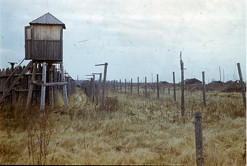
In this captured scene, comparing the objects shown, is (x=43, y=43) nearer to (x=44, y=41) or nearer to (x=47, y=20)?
(x=44, y=41)

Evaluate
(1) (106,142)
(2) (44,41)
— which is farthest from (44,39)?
(1) (106,142)

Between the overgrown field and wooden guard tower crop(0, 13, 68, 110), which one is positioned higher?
wooden guard tower crop(0, 13, 68, 110)

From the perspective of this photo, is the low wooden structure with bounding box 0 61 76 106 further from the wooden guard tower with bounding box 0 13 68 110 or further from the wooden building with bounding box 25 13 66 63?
the wooden building with bounding box 25 13 66 63

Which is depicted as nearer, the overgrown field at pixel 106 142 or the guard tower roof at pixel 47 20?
the overgrown field at pixel 106 142

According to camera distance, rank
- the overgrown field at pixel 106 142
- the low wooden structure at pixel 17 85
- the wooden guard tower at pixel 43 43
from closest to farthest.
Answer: the overgrown field at pixel 106 142, the low wooden structure at pixel 17 85, the wooden guard tower at pixel 43 43

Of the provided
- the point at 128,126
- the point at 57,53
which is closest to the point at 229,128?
the point at 128,126

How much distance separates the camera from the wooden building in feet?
42.9

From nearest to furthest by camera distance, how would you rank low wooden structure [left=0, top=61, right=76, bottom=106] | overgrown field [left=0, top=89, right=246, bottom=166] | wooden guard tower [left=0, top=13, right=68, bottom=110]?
overgrown field [left=0, top=89, right=246, bottom=166] < low wooden structure [left=0, top=61, right=76, bottom=106] < wooden guard tower [left=0, top=13, right=68, bottom=110]

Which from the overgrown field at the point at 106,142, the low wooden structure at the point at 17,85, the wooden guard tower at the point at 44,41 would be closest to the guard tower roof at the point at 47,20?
the wooden guard tower at the point at 44,41

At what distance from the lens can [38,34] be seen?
13156 mm

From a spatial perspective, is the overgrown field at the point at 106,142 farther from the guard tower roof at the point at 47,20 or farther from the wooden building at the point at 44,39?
the guard tower roof at the point at 47,20

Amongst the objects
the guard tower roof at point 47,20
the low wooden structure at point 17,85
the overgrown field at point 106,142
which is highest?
the guard tower roof at point 47,20

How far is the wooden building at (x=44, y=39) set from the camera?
515 inches

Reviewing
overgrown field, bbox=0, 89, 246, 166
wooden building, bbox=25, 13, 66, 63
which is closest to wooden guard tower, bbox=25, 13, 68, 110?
wooden building, bbox=25, 13, 66, 63
